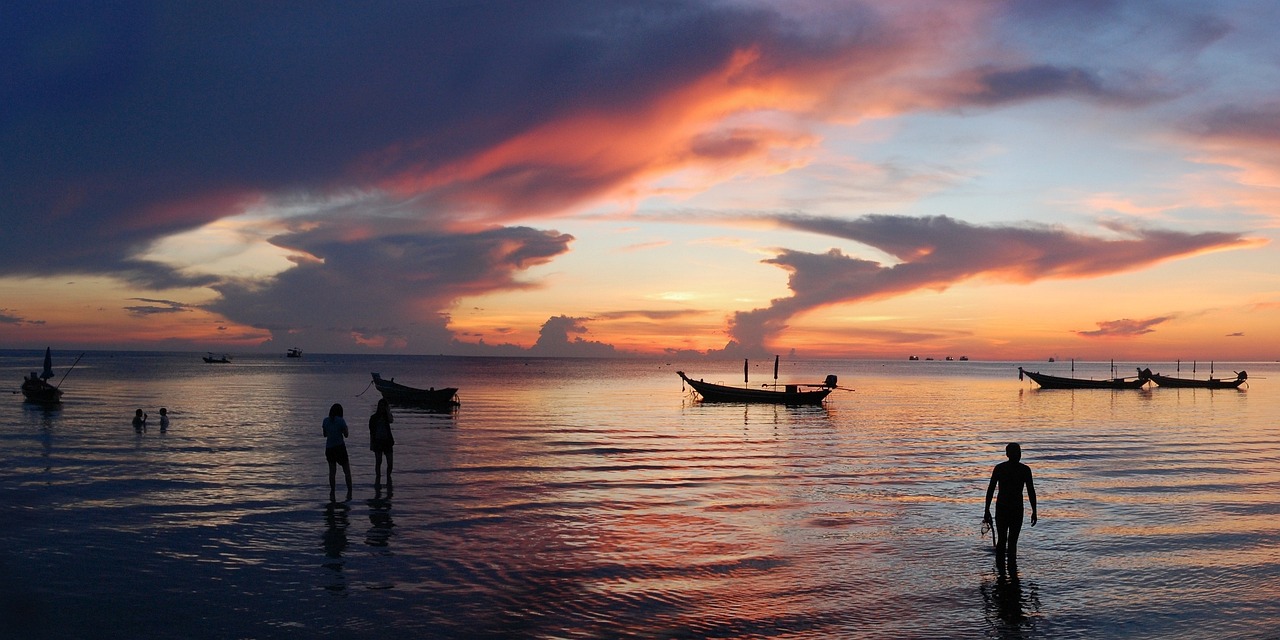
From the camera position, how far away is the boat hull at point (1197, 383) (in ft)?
308

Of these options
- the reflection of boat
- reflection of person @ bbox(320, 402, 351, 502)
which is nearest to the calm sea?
reflection of person @ bbox(320, 402, 351, 502)

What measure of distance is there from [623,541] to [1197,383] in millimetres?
104953

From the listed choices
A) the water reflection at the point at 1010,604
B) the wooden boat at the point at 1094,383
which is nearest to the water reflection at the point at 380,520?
the water reflection at the point at 1010,604

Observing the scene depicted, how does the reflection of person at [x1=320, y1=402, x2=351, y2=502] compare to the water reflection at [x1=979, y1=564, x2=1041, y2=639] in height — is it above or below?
above

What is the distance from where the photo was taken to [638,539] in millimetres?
15445

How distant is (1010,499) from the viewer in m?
12.7

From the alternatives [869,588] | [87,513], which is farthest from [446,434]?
[869,588]

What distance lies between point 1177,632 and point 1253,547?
261 inches

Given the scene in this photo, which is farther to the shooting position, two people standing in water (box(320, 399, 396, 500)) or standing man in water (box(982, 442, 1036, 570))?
two people standing in water (box(320, 399, 396, 500))

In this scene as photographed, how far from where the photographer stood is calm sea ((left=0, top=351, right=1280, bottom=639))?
10.8m

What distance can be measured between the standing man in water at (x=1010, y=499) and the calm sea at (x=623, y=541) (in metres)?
0.50

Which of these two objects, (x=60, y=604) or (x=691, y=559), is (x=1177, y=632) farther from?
(x=60, y=604)

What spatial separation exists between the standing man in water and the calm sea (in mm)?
498

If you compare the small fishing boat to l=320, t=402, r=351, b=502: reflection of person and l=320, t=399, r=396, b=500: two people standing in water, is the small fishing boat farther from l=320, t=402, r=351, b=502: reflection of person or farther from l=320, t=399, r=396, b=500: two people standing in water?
l=320, t=402, r=351, b=502: reflection of person
